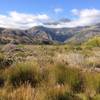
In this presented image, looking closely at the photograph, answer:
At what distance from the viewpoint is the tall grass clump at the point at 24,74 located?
845 centimetres

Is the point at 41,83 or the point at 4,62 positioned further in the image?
the point at 4,62

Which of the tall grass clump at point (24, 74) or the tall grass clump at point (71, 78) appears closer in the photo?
the tall grass clump at point (71, 78)

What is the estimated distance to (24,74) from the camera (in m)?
8.84

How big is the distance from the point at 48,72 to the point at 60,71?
1.56 ft

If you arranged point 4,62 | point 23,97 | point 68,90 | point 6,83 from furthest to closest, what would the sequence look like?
1. point 4,62
2. point 6,83
3. point 68,90
4. point 23,97

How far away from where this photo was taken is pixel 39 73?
8.90m

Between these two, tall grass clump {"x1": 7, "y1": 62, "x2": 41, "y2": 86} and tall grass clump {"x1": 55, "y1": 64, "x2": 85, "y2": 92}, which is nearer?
tall grass clump {"x1": 55, "y1": 64, "x2": 85, "y2": 92}

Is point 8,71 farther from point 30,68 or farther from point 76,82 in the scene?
point 76,82

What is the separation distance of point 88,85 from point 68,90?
2.67 ft

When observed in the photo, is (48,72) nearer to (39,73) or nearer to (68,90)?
(39,73)

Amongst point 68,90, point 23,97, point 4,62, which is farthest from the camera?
point 4,62

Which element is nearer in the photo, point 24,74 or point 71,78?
point 71,78

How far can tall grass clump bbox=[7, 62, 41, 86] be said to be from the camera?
845 cm

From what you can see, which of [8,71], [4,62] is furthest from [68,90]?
[4,62]
